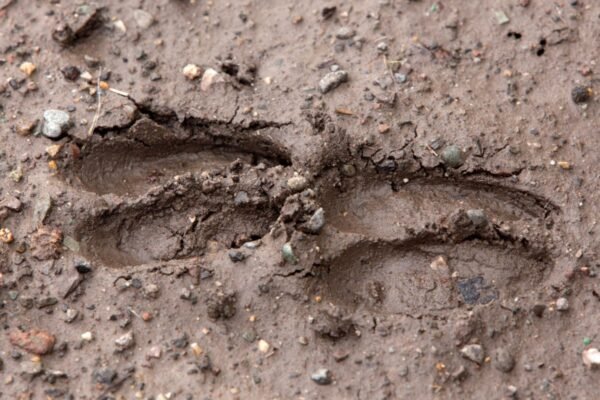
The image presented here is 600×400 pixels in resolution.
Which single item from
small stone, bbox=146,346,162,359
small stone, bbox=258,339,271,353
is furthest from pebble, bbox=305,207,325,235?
small stone, bbox=146,346,162,359

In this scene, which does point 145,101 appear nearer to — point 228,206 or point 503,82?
point 228,206

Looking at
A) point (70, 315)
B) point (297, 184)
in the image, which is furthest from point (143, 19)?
point (70, 315)

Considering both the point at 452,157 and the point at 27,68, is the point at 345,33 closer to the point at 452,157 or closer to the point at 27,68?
the point at 452,157

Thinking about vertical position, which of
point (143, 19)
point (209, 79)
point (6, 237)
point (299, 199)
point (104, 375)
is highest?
point (143, 19)

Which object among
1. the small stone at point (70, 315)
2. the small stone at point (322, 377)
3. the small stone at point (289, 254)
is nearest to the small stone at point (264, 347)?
the small stone at point (322, 377)

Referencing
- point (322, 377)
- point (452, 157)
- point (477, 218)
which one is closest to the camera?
point (322, 377)

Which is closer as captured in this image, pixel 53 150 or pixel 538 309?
pixel 538 309

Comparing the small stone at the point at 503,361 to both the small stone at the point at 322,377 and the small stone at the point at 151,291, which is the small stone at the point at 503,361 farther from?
the small stone at the point at 151,291
